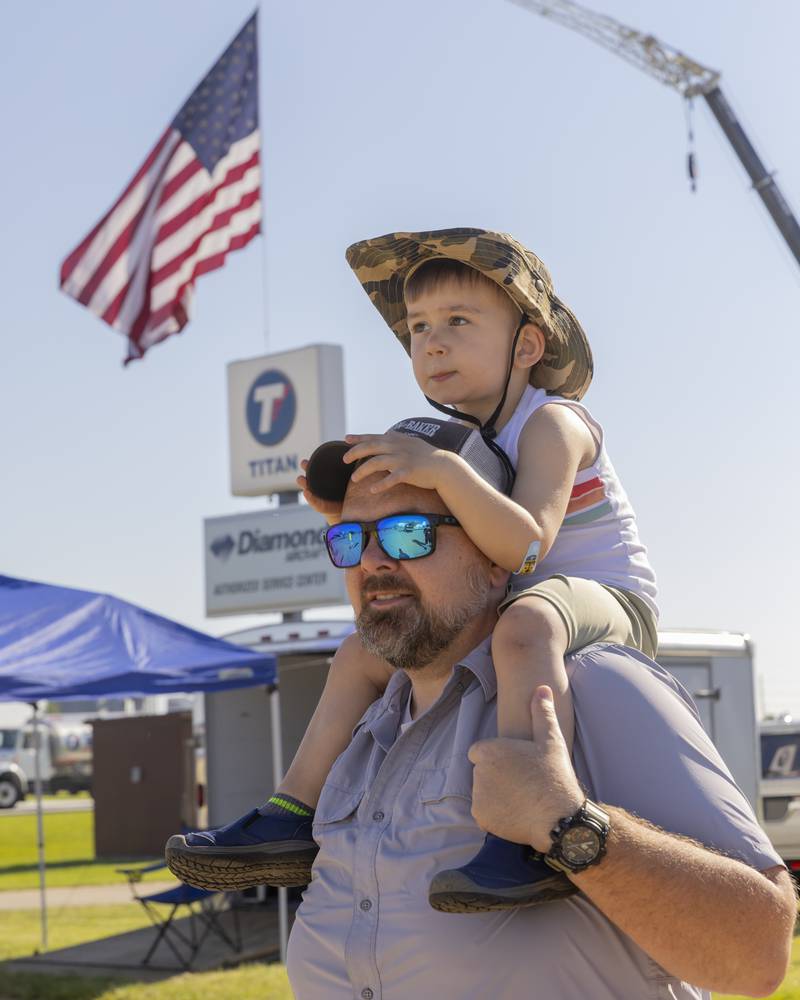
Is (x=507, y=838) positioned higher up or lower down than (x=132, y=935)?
higher up

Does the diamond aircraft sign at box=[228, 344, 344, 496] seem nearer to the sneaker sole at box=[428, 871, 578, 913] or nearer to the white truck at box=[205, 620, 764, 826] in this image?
the white truck at box=[205, 620, 764, 826]

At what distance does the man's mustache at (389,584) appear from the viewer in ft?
8.09

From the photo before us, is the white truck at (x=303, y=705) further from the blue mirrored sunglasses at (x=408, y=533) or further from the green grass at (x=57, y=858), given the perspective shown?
the blue mirrored sunglasses at (x=408, y=533)

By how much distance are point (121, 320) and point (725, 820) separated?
1478 centimetres

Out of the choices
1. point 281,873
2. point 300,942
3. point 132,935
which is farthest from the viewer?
point 132,935

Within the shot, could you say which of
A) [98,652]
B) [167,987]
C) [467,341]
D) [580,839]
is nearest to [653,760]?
[580,839]

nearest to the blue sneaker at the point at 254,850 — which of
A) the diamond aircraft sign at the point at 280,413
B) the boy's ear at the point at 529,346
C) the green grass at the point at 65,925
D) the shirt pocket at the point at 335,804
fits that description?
the shirt pocket at the point at 335,804

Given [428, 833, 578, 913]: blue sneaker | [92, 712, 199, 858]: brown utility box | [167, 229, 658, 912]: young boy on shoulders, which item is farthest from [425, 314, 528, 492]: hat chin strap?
[92, 712, 199, 858]: brown utility box

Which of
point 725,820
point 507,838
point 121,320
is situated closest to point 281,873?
point 507,838

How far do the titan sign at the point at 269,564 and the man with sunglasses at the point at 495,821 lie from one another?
60.5ft

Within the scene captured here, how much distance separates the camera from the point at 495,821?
6.92 feet

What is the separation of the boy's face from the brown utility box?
20.5 m

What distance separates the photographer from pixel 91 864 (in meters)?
21.9

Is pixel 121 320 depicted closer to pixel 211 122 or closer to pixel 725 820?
pixel 211 122
